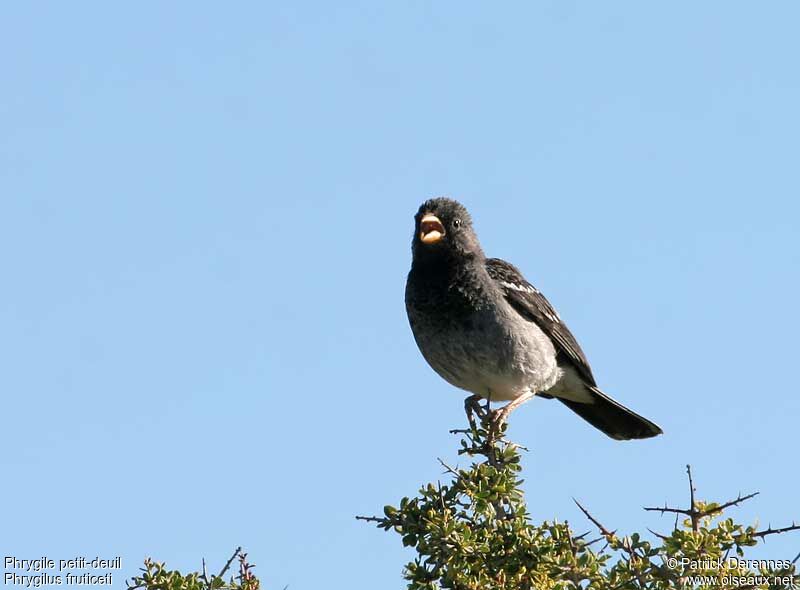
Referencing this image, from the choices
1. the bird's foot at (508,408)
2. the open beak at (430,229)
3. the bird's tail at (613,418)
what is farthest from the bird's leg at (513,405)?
the open beak at (430,229)

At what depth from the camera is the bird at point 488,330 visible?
29.8ft

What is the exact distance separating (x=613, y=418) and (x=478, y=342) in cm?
199

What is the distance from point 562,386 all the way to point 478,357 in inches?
59.0

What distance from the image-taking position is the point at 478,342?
355 inches

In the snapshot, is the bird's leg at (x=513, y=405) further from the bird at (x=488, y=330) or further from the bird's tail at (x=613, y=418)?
the bird's tail at (x=613, y=418)

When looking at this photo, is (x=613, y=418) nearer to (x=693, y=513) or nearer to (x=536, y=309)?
(x=536, y=309)

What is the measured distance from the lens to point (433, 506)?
5.95 metres

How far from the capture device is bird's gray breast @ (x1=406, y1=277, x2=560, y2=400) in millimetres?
9039

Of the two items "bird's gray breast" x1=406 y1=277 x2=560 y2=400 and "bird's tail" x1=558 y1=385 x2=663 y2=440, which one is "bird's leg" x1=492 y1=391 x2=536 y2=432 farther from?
"bird's tail" x1=558 y1=385 x2=663 y2=440

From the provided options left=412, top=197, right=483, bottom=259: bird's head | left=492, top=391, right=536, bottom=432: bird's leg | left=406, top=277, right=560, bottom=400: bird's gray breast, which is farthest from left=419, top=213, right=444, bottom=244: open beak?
left=492, top=391, right=536, bottom=432: bird's leg

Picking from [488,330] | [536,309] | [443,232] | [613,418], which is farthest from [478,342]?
[613,418]

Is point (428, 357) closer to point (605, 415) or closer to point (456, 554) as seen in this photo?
point (605, 415)

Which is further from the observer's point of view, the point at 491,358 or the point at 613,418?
the point at 613,418

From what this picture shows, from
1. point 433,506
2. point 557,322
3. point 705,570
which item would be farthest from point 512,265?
point 705,570
